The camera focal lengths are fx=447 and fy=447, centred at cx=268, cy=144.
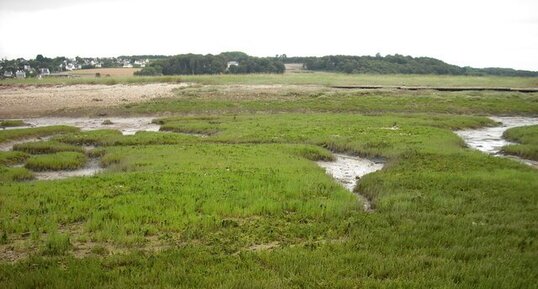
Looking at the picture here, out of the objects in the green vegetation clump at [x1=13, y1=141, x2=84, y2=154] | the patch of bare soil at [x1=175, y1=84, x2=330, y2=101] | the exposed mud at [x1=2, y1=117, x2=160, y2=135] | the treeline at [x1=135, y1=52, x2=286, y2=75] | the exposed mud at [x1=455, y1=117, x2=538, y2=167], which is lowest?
the exposed mud at [x1=2, y1=117, x2=160, y2=135]

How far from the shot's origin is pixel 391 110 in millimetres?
58906

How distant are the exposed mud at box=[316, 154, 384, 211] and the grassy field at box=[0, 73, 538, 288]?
109 cm

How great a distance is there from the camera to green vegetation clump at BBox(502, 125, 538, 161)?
2944 cm

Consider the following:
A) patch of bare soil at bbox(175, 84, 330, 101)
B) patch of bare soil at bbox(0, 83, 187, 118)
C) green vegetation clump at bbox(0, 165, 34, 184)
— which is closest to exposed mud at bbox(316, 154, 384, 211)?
green vegetation clump at bbox(0, 165, 34, 184)

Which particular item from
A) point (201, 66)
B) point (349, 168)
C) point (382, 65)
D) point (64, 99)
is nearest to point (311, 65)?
point (382, 65)

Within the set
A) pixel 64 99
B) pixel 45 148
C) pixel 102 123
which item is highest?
pixel 64 99

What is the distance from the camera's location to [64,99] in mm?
65500

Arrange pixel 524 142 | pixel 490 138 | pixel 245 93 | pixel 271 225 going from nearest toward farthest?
1. pixel 271 225
2. pixel 524 142
3. pixel 490 138
4. pixel 245 93

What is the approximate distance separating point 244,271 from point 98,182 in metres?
12.0

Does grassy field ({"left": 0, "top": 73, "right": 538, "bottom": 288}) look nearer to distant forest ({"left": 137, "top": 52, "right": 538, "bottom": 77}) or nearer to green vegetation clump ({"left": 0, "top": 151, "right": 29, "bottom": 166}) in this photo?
green vegetation clump ({"left": 0, "top": 151, "right": 29, "bottom": 166})

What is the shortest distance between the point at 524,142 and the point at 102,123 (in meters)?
40.7

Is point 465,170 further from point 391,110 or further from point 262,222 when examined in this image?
point 391,110

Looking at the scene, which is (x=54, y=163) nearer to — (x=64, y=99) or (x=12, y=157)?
(x=12, y=157)

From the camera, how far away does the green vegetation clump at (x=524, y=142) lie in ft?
96.6
